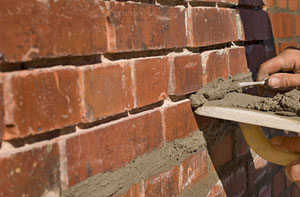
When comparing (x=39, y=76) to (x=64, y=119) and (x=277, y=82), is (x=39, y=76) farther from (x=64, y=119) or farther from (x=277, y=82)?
(x=277, y=82)

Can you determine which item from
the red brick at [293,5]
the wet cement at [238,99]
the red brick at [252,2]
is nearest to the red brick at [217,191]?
the wet cement at [238,99]

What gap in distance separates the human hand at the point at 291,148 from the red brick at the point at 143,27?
0.44 metres

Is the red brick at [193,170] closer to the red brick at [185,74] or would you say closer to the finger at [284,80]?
the red brick at [185,74]

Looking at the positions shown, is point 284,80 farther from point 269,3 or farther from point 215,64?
point 269,3

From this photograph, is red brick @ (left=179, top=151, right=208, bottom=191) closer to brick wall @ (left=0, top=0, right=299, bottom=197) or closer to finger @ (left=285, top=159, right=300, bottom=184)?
brick wall @ (left=0, top=0, right=299, bottom=197)

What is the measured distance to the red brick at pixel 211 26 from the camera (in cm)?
111

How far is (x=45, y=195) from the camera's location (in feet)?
2.28

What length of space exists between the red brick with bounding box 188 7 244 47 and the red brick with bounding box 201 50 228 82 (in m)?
0.04

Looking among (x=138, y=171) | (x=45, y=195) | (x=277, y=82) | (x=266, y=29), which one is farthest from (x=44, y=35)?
(x=266, y=29)

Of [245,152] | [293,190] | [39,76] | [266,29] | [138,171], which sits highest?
[266,29]

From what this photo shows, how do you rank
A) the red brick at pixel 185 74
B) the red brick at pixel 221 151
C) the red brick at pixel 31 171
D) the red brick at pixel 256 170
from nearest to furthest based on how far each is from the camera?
the red brick at pixel 31 171, the red brick at pixel 185 74, the red brick at pixel 221 151, the red brick at pixel 256 170

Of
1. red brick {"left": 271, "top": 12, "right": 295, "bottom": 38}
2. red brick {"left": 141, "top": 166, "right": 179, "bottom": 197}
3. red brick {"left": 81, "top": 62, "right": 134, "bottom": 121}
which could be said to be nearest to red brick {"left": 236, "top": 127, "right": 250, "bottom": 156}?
red brick {"left": 141, "top": 166, "right": 179, "bottom": 197}

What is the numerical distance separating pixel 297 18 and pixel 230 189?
1.13m

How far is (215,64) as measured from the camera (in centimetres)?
124
